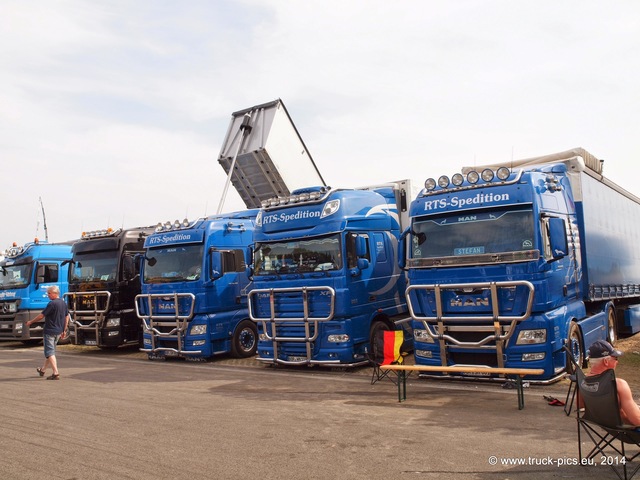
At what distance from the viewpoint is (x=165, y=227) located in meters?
15.4

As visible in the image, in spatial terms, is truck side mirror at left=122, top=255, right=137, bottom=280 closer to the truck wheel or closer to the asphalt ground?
the truck wheel

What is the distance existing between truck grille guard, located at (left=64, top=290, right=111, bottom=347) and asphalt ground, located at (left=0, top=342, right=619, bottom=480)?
4919 millimetres

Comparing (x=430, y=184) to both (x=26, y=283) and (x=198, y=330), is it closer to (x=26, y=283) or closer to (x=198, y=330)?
(x=198, y=330)

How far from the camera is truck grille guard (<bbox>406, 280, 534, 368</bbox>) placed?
9.12 m

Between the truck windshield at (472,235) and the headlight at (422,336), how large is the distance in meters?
1.10

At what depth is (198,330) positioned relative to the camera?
14195 mm

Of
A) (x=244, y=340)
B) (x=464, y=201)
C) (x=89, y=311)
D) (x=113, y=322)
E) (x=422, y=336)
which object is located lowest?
(x=244, y=340)

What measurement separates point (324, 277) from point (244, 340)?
169 inches

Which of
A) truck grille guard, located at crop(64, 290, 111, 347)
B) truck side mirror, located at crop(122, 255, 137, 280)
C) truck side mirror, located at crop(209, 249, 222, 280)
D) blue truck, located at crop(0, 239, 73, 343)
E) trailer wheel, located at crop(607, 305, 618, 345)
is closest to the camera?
trailer wheel, located at crop(607, 305, 618, 345)

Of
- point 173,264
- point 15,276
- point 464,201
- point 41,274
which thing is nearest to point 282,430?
point 464,201

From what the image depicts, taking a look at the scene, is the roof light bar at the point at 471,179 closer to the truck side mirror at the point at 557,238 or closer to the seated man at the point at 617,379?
the truck side mirror at the point at 557,238

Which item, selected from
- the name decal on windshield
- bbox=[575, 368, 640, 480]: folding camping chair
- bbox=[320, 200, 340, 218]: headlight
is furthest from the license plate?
bbox=[575, 368, 640, 480]: folding camping chair

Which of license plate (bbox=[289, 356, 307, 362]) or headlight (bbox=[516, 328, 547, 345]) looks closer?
headlight (bbox=[516, 328, 547, 345])

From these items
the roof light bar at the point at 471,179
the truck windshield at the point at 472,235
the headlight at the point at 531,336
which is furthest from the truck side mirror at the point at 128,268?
the headlight at the point at 531,336
